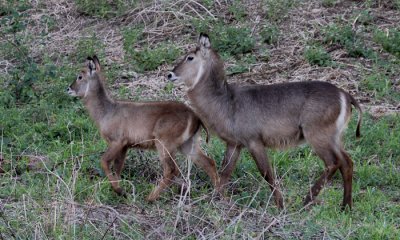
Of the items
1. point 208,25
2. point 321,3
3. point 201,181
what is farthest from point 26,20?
point 201,181

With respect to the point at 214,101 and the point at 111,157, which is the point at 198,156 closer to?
the point at 214,101

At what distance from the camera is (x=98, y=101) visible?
8.51 m

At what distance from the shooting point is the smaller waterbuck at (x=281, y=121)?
7.73 m

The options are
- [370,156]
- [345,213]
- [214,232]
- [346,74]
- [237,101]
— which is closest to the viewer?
[214,232]

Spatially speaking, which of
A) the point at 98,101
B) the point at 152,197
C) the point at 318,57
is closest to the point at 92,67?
the point at 98,101

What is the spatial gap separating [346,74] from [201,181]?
10.1 ft

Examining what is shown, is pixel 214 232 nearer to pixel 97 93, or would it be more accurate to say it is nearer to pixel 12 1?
pixel 97 93

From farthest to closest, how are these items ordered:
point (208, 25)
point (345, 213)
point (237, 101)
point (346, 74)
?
1. point (208, 25)
2. point (346, 74)
3. point (237, 101)
4. point (345, 213)

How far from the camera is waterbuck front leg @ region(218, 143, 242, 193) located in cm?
795

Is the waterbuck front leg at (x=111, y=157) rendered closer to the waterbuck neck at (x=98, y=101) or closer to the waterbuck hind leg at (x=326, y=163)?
→ the waterbuck neck at (x=98, y=101)

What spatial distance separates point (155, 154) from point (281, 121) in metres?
1.31

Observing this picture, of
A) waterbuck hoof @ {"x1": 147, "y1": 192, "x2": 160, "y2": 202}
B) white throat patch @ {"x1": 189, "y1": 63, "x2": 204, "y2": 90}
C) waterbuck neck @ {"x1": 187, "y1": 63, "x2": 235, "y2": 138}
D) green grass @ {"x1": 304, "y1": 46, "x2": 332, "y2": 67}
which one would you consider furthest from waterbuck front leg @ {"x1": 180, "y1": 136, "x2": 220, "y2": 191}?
green grass @ {"x1": 304, "y1": 46, "x2": 332, "y2": 67}

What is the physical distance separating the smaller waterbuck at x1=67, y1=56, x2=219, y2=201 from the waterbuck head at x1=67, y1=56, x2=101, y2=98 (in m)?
0.27

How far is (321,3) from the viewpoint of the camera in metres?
12.4
